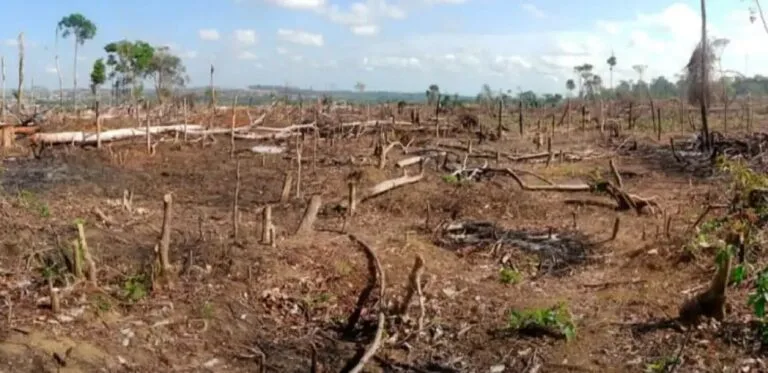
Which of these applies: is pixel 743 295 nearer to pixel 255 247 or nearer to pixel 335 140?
pixel 255 247

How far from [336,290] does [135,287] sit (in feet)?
5.86

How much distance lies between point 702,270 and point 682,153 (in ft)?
41.9

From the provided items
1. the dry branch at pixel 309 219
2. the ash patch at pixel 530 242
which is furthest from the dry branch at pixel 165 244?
the ash patch at pixel 530 242

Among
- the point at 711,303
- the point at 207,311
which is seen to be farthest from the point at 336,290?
the point at 711,303

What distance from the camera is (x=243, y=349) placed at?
20.3ft

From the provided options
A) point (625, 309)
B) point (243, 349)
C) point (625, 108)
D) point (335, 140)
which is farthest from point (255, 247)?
point (625, 108)

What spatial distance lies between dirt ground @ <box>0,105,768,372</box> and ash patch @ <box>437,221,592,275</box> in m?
0.12

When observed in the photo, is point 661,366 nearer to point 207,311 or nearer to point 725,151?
point 207,311

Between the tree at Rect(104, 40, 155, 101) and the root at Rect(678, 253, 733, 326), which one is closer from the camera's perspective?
the root at Rect(678, 253, 733, 326)

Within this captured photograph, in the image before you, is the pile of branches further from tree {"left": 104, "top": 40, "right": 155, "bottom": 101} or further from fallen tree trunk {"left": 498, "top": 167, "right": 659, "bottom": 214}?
tree {"left": 104, "top": 40, "right": 155, "bottom": 101}

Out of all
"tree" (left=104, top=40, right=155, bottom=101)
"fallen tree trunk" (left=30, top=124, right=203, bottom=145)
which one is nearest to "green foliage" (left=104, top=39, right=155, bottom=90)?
"tree" (left=104, top=40, right=155, bottom=101)

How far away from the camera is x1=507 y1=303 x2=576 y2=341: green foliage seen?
20.8 feet

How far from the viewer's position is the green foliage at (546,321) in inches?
249

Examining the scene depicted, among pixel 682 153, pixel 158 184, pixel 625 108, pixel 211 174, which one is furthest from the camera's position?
pixel 625 108
